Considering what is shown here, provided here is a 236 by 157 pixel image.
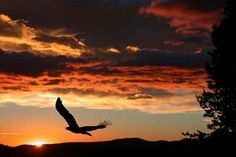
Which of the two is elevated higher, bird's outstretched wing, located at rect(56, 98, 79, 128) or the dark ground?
the dark ground

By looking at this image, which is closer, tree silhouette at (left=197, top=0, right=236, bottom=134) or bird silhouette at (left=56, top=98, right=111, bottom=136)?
bird silhouette at (left=56, top=98, right=111, bottom=136)

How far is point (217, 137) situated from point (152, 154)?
22.3 metres

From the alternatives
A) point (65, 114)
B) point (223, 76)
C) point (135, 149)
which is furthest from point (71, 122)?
point (135, 149)

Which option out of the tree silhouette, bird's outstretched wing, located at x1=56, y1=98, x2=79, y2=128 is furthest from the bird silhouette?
the tree silhouette

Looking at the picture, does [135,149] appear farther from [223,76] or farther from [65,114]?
[65,114]

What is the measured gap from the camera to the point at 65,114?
1475 cm

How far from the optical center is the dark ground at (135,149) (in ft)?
145

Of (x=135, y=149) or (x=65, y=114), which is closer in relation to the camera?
(x=65, y=114)

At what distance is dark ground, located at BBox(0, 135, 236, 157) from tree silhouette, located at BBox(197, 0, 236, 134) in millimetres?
2110

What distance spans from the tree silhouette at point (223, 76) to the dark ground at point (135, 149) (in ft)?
6.92

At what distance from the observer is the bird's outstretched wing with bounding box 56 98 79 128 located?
14.3m

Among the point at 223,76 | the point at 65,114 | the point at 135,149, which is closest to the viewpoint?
the point at 65,114

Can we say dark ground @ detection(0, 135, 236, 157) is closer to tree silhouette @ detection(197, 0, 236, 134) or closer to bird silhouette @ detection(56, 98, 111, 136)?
tree silhouette @ detection(197, 0, 236, 134)

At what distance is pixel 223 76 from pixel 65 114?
23.5m
